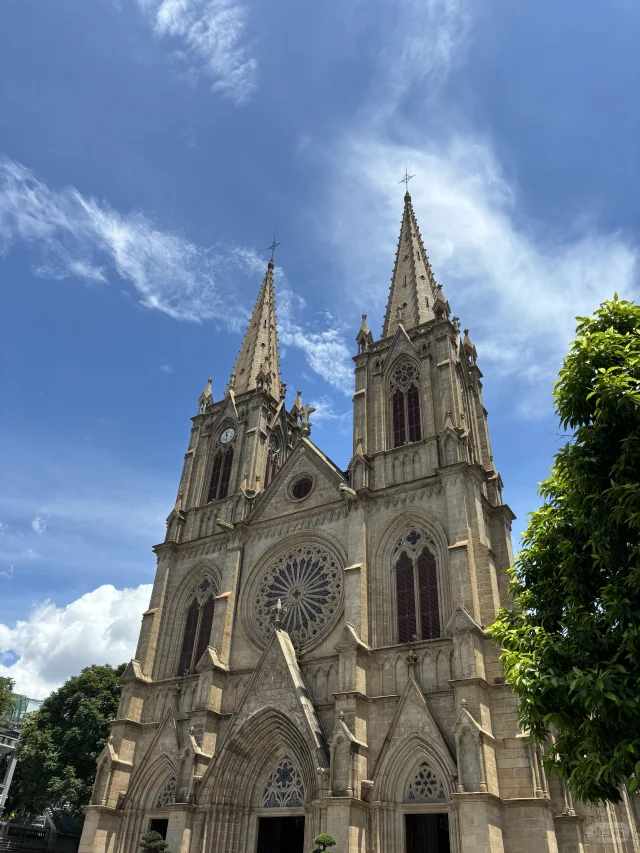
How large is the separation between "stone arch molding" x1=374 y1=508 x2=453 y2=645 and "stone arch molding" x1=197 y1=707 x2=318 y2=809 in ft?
15.6

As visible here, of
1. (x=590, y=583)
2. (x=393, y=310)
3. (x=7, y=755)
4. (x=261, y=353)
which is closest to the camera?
(x=590, y=583)

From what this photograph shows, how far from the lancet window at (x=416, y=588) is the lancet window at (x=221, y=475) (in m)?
12.1

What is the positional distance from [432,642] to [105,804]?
14.6 m

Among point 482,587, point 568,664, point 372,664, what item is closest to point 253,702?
point 372,664

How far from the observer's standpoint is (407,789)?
20.0 meters

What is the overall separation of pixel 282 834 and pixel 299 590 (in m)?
9.45

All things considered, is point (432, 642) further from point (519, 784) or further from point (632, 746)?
point (632, 746)

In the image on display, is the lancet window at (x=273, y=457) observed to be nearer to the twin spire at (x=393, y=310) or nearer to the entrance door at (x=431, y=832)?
the twin spire at (x=393, y=310)

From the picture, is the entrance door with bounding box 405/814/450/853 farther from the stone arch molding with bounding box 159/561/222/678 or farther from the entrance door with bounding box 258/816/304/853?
the stone arch molding with bounding box 159/561/222/678

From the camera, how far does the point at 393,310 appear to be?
116 ft

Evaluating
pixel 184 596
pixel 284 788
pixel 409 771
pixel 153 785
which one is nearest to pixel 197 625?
pixel 184 596

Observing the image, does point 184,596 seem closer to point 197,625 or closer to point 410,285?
point 197,625

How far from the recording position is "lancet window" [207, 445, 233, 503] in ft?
112

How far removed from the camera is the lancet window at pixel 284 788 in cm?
2220
